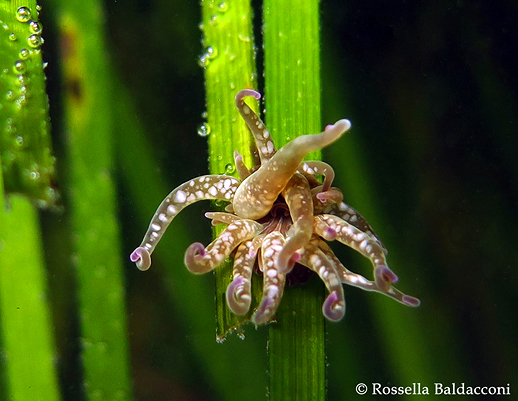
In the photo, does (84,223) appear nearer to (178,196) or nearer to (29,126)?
(29,126)

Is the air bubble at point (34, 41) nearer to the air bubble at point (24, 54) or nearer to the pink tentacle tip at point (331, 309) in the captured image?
the air bubble at point (24, 54)

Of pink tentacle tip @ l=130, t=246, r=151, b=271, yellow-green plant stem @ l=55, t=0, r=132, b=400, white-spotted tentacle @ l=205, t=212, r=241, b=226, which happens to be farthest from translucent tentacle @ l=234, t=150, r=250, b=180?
yellow-green plant stem @ l=55, t=0, r=132, b=400

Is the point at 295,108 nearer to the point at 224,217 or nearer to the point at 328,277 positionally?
the point at 224,217

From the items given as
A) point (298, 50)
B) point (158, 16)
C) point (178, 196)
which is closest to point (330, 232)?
point (178, 196)
